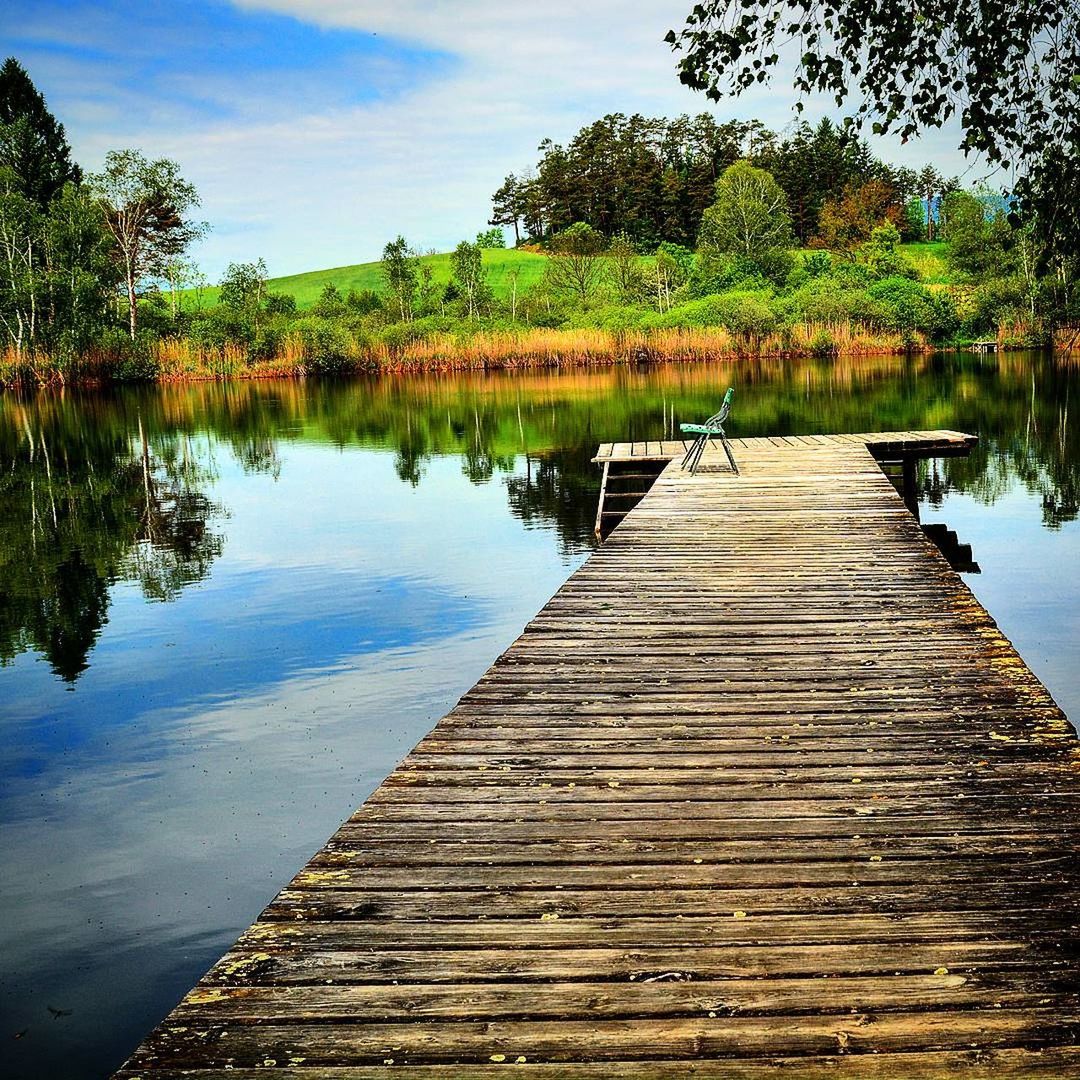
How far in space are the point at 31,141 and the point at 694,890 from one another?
56.3 m

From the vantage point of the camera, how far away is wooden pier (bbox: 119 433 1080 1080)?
2447mm

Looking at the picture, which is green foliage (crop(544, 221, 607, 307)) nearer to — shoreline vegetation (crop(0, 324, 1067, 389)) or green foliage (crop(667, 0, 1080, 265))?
shoreline vegetation (crop(0, 324, 1067, 389))

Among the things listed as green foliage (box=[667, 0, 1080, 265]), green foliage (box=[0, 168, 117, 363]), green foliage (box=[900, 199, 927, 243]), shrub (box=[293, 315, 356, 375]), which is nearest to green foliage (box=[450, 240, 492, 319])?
shrub (box=[293, 315, 356, 375])

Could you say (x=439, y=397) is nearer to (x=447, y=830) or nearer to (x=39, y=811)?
(x=39, y=811)

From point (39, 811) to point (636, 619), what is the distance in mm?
3504

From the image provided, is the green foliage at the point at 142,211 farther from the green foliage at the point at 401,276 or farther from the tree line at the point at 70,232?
the green foliage at the point at 401,276

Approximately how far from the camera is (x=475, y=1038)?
2.48 m

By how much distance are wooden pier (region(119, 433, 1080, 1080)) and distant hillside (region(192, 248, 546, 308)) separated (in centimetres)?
7034

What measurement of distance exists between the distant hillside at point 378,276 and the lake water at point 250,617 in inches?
2098

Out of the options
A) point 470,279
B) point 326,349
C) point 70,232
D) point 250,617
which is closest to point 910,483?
point 250,617

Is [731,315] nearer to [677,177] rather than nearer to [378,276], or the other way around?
[677,177]

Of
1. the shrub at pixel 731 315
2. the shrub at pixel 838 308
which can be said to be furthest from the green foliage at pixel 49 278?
the shrub at pixel 838 308

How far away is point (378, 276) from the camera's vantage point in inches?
3615

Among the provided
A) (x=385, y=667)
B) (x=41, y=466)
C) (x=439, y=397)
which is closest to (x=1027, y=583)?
(x=385, y=667)
